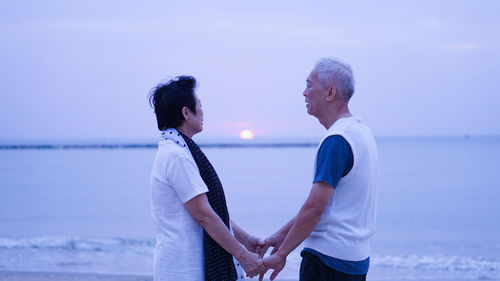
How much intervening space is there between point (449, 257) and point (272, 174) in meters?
26.3

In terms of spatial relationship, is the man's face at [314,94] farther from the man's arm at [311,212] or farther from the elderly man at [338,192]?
the man's arm at [311,212]

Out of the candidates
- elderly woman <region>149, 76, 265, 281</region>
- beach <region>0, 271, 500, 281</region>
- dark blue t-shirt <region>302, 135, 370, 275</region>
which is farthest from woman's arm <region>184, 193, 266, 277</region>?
beach <region>0, 271, 500, 281</region>

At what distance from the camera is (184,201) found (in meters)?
2.42

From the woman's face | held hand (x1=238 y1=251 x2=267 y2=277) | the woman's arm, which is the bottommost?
held hand (x1=238 y1=251 x2=267 y2=277)

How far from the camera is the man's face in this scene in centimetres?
256

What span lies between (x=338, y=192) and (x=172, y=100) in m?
0.87

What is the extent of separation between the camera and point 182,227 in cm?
245

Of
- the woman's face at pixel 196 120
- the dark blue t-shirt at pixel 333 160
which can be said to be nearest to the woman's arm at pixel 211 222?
the woman's face at pixel 196 120

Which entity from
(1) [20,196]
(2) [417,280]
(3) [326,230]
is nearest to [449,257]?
(2) [417,280]

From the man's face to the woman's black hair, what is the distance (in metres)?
0.55

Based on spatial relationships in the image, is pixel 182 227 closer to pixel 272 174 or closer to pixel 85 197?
pixel 85 197

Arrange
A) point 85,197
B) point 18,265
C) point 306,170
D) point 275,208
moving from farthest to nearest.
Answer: point 306,170
point 85,197
point 275,208
point 18,265

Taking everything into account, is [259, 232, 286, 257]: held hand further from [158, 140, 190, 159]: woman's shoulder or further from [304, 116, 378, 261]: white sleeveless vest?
[158, 140, 190, 159]: woman's shoulder

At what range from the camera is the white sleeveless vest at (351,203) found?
2385 mm
